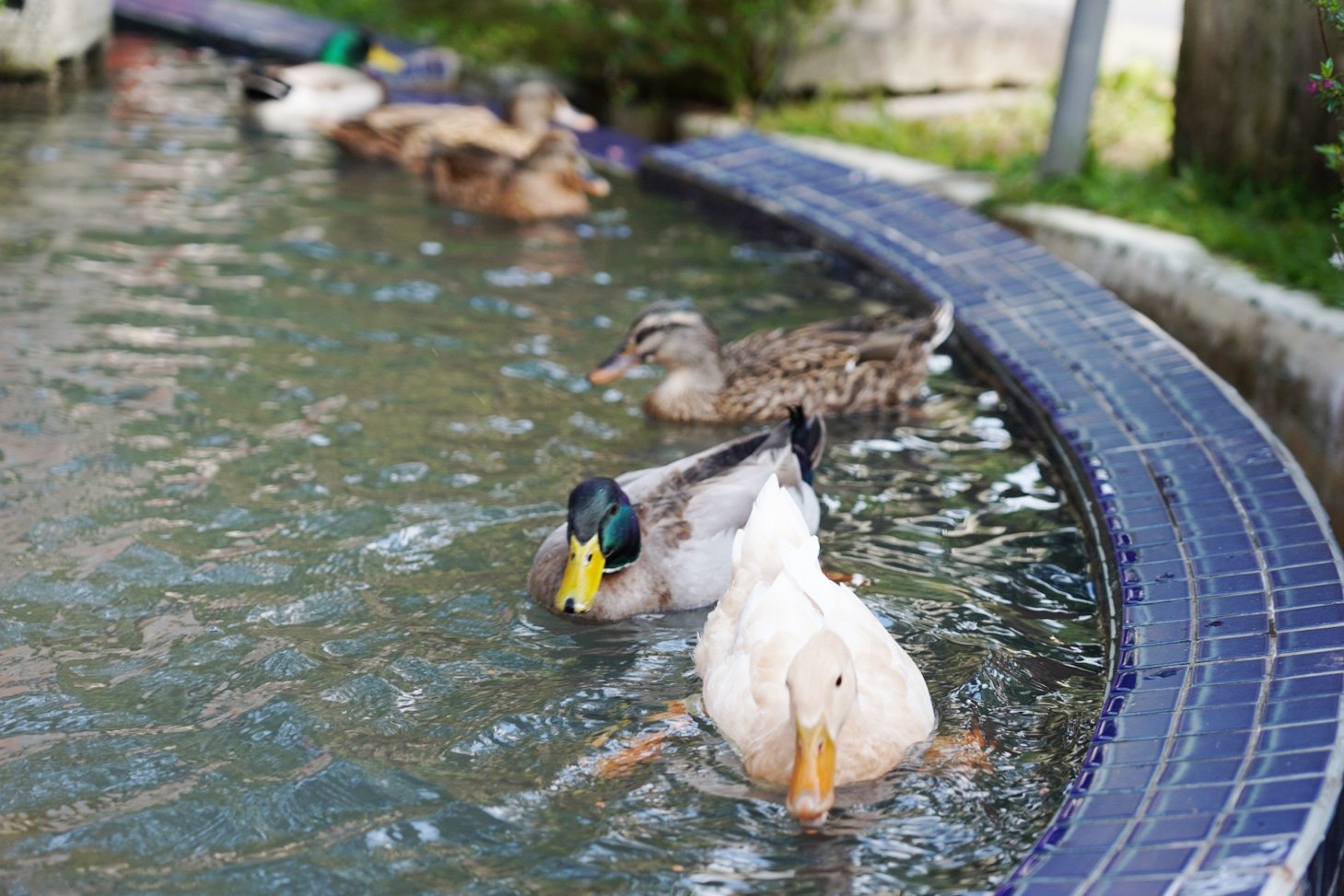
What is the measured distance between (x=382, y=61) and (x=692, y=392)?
304 inches

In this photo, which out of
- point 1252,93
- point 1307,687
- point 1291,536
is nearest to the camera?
point 1307,687

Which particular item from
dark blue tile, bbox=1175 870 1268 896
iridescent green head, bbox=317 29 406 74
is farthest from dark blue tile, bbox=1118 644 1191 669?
iridescent green head, bbox=317 29 406 74

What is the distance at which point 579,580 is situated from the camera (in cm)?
478

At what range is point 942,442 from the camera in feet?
21.5

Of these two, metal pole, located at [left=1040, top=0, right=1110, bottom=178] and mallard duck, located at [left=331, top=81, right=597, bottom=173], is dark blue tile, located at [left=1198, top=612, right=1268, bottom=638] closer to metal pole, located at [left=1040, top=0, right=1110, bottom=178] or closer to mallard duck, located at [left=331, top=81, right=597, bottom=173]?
metal pole, located at [left=1040, top=0, right=1110, bottom=178]

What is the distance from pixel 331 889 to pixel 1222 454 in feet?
11.2

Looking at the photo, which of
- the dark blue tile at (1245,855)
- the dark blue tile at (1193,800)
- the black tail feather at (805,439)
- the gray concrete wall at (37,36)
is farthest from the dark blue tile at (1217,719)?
the gray concrete wall at (37,36)

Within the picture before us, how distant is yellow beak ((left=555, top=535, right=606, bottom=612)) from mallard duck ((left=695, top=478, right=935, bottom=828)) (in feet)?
1.52

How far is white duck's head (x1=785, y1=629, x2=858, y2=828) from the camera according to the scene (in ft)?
12.2

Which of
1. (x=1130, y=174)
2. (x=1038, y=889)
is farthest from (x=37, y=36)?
(x=1038, y=889)

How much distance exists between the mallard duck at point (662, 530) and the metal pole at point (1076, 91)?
3.70 metres

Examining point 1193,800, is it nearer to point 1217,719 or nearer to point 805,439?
point 1217,719

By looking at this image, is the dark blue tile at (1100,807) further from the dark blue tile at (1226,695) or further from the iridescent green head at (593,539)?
the iridescent green head at (593,539)

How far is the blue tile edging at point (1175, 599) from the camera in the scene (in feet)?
11.0
